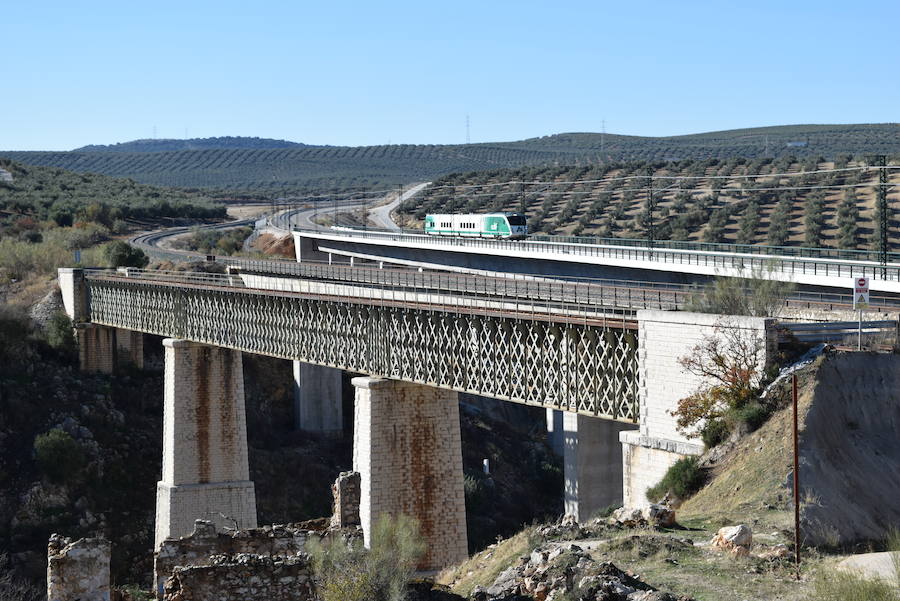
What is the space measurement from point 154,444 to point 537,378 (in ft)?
107

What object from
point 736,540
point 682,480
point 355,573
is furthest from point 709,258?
point 355,573

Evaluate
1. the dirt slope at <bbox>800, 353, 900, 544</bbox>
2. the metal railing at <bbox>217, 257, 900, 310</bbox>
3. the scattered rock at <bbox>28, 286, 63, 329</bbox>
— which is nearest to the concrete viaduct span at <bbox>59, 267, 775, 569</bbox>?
the metal railing at <bbox>217, 257, 900, 310</bbox>

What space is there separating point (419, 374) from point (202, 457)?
14.2 metres

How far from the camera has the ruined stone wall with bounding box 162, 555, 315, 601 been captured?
19047mm

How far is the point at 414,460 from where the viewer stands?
117 feet

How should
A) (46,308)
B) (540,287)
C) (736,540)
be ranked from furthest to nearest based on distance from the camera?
(46,308) → (540,287) → (736,540)

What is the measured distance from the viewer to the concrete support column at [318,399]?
67.8 m

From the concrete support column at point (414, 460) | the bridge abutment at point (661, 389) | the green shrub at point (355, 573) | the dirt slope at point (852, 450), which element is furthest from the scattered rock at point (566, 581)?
the concrete support column at point (414, 460)

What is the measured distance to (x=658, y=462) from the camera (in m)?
25.0

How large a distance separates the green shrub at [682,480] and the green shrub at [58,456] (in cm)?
3671

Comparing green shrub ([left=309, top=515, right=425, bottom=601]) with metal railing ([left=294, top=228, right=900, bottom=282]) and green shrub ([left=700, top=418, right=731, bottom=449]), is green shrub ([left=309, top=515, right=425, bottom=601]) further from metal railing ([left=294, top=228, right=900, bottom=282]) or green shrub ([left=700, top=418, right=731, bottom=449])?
metal railing ([left=294, top=228, right=900, bottom=282])

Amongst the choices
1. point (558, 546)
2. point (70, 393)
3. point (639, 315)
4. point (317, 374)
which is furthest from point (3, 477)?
point (558, 546)

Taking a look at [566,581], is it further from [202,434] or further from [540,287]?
[202,434]

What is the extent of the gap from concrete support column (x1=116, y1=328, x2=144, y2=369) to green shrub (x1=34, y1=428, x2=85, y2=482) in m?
10.1
